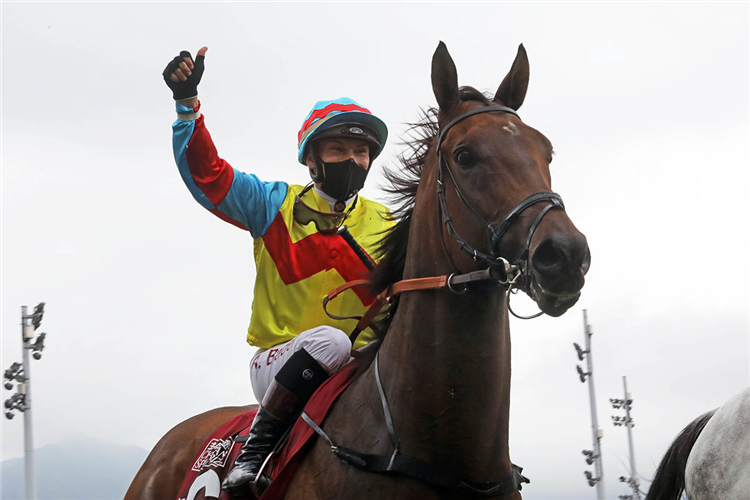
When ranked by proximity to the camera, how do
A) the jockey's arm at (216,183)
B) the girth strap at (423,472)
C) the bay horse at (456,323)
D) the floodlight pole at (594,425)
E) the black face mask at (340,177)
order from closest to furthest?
the bay horse at (456,323), the girth strap at (423,472), the jockey's arm at (216,183), the black face mask at (340,177), the floodlight pole at (594,425)

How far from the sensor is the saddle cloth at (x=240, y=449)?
4.03 meters

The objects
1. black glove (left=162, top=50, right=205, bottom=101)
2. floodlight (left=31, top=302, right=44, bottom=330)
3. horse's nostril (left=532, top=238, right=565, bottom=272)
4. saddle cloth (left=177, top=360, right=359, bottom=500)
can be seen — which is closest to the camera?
horse's nostril (left=532, top=238, right=565, bottom=272)

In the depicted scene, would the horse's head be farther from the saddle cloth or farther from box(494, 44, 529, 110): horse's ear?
the saddle cloth

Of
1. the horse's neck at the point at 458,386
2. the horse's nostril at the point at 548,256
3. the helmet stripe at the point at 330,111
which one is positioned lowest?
the horse's neck at the point at 458,386

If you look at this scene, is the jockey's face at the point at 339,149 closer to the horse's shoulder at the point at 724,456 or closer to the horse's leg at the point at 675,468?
the horse's shoulder at the point at 724,456

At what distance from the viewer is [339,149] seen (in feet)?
16.6

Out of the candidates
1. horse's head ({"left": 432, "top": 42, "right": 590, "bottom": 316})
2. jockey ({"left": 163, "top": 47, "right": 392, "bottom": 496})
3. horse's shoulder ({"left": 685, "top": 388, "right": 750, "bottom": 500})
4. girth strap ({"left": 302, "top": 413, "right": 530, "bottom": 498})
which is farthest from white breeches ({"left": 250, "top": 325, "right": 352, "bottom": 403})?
horse's shoulder ({"left": 685, "top": 388, "right": 750, "bottom": 500})

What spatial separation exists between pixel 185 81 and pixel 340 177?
3.75ft

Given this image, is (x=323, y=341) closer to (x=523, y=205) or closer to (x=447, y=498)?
(x=447, y=498)

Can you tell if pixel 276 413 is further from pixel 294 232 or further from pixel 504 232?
pixel 504 232

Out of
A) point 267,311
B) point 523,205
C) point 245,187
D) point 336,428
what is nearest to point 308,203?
point 245,187

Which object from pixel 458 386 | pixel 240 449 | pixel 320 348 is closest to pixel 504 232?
pixel 458 386

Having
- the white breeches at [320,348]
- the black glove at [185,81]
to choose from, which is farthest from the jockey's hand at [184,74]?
the white breeches at [320,348]

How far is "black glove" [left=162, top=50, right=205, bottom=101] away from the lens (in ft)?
14.9
